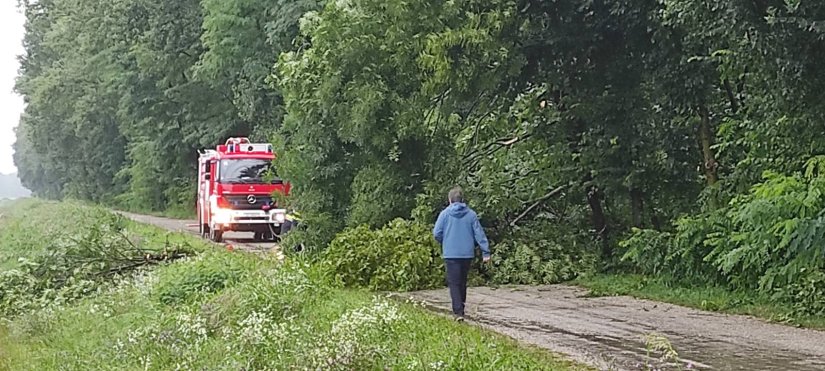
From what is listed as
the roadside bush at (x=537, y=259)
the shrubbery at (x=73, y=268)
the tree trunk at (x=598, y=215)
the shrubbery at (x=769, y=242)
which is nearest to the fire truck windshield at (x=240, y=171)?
the shrubbery at (x=73, y=268)

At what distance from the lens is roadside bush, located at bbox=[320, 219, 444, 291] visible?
1832 cm

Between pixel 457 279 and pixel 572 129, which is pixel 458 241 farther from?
pixel 572 129

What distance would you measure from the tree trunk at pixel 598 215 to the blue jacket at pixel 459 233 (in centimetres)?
818

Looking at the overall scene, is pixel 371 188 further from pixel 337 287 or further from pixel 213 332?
pixel 213 332

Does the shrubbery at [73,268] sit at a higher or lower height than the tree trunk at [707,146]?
lower

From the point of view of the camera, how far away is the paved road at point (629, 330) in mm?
11086

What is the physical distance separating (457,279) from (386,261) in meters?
4.74

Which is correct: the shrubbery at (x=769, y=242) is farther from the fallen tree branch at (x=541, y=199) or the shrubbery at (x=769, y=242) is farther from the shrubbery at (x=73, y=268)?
the shrubbery at (x=73, y=268)

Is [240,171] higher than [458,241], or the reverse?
[240,171]

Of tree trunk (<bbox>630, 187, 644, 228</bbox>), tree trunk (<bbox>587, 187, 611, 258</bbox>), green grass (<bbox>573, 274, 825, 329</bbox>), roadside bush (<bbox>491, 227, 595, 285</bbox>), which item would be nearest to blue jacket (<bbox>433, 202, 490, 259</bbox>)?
green grass (<bbox>573, 274, 825, 329</bbox>)

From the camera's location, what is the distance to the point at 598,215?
871 inches

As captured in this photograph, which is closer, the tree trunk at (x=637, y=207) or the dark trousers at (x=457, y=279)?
the dark trousers at (x=457, y=279)

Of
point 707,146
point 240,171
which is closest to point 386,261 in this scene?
point 707,146

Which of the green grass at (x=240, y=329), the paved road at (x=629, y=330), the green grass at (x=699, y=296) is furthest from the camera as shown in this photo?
the green grass at (x=699, y=296)
